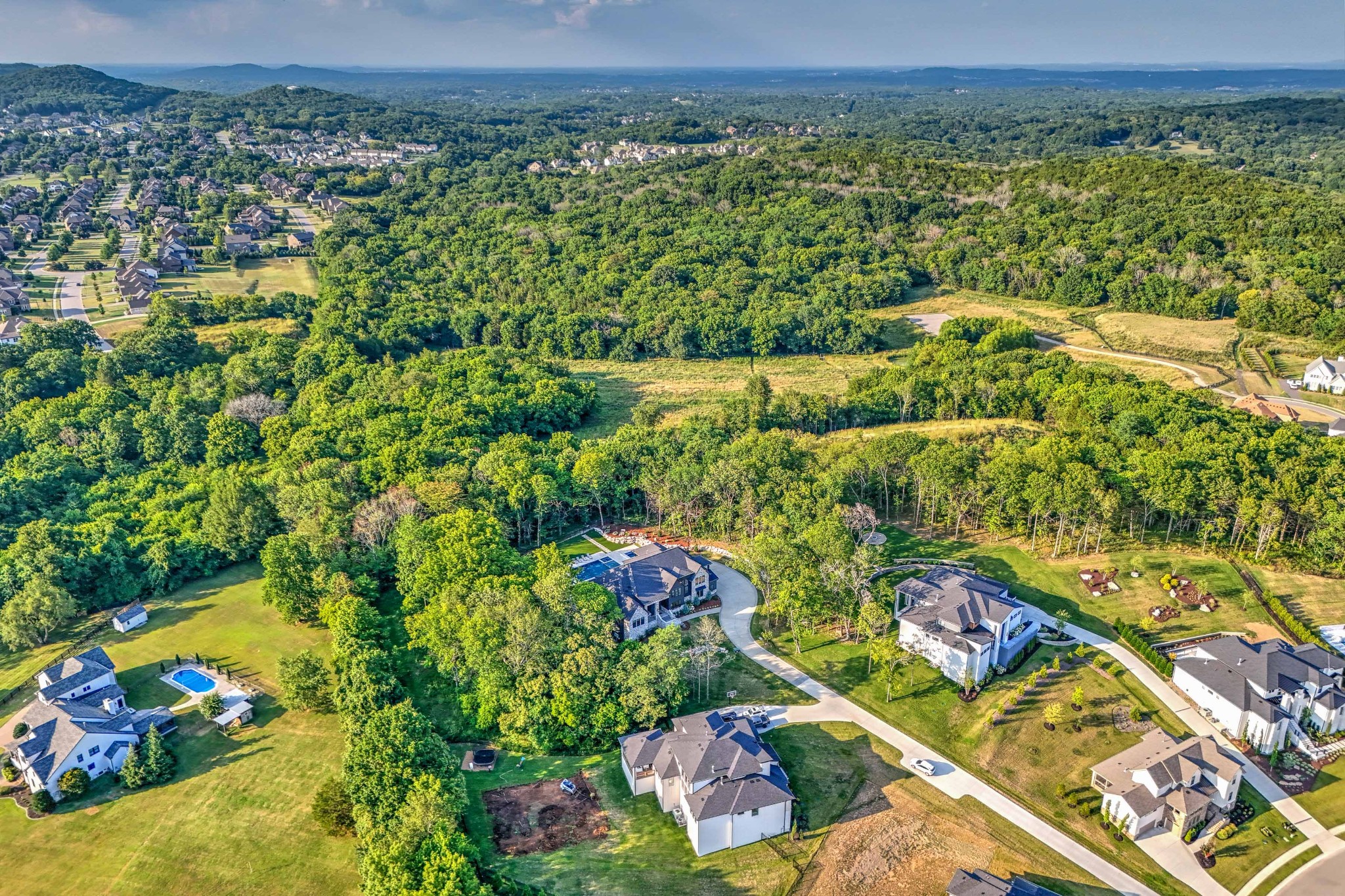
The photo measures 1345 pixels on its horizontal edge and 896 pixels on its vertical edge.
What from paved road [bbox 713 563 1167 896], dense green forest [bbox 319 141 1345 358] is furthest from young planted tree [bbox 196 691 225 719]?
dense green forest [bbox 319 141 1345 358]

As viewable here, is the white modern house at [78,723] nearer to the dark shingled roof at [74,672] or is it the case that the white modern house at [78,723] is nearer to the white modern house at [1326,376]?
the dark shingled roof at [74,672]

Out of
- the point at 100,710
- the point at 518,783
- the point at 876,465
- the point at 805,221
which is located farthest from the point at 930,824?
the point at 805,221

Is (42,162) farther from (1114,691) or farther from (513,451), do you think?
(1114,691)

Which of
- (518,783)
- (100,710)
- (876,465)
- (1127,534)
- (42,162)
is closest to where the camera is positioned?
(518,783)

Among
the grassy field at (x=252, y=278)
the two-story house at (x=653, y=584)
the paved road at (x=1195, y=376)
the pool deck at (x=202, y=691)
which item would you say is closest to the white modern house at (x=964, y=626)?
the two-story house at (x=653, y=584)

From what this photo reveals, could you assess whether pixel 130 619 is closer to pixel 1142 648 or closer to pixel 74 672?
pixel 74 672

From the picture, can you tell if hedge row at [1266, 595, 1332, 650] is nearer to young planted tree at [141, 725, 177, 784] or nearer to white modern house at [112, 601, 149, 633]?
young planted tree at [141, 725, 177, 784]
